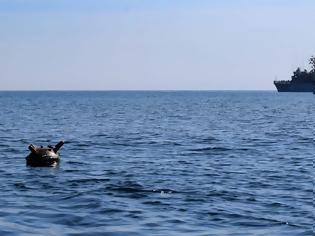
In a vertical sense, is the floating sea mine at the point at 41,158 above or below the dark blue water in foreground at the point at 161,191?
above

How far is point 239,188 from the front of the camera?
21.4 meters

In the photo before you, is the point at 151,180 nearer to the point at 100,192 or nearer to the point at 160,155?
the point at 100,192

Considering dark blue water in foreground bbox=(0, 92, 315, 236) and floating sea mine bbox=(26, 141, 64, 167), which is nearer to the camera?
dark blue water in foreground bbox=(0, 92, 315, 236)

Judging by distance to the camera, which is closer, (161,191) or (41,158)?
(161,191)

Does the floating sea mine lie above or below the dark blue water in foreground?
above

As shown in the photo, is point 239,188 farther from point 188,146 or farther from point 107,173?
point 188,146

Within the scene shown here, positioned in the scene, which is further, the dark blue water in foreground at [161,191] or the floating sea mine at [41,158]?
the floating sea mine at [41,158]

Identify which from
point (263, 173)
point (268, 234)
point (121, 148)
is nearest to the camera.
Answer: point (268, 234)

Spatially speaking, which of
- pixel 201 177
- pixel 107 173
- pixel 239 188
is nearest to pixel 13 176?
pixel 107 173

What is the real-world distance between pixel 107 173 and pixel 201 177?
→ 4.28m

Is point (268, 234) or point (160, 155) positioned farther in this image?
point (160, 155)

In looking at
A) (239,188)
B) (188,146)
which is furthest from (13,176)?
(188,146)

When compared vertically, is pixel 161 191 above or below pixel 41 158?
below

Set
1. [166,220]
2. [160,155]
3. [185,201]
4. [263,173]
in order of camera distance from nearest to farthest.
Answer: [166,220], [185,201], [263,173], [160,155]
